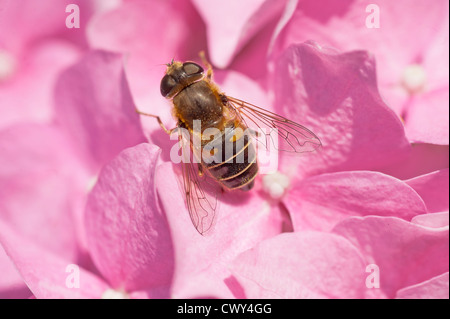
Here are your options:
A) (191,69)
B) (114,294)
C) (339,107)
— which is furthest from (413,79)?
(114,294)

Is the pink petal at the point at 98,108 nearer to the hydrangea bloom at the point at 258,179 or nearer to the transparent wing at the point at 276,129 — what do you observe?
the hydrangea bloom at the point at 258,179

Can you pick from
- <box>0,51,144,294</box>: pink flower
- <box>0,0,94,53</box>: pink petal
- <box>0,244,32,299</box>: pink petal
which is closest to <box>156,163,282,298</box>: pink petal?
<box>0,51,144,294</box>: pink flower

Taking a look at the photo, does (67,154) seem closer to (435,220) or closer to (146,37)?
(146,37)

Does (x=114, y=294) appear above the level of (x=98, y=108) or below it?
below

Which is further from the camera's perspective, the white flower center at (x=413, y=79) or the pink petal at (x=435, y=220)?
the white flower center at (x=413, y=79)

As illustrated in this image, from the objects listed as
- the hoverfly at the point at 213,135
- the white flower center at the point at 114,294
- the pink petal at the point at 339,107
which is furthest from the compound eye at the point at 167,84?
the white flower center at the point at 114,294

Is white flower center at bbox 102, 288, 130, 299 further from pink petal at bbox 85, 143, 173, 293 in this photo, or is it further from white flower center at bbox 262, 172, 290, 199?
white flower center at bbox 262, 172, 290, 199

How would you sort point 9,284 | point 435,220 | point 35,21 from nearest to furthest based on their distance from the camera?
point 435,220 < point 9,284 < point 35,21
